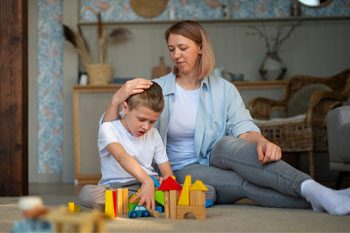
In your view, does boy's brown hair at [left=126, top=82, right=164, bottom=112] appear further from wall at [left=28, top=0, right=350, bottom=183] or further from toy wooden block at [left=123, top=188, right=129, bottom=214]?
wall at [left=28, top=0, right=350, bottom=183]

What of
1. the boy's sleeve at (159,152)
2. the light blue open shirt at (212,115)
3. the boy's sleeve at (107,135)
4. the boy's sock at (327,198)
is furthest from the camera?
the light blue open shirt at (212,115)

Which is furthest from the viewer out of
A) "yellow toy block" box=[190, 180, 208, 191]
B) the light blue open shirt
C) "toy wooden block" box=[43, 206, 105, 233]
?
the light blue open shirt

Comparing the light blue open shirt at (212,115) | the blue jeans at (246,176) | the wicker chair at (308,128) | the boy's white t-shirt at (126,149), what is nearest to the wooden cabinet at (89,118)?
the wicker chair at (308,128)

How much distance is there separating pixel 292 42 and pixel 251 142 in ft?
11.5

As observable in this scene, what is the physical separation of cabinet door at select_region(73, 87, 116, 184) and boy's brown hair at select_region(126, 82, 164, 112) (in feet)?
10.5

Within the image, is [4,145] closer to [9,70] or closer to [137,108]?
[9,70]

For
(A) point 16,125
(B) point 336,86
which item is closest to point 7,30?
(A) point 16,125

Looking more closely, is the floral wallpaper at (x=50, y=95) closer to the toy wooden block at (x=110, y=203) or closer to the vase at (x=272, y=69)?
the vase at (x=272, y=69)

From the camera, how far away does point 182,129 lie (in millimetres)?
2924

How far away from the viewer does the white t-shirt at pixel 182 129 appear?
293cm

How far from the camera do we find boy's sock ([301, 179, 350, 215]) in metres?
2.29

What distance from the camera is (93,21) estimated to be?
604 centimetres

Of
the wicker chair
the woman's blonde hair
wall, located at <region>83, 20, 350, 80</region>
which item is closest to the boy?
the woman's blonde hair

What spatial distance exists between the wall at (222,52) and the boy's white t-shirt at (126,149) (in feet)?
11.1
